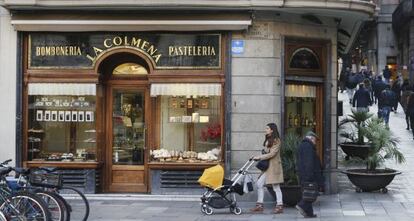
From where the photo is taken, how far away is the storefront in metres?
15.6

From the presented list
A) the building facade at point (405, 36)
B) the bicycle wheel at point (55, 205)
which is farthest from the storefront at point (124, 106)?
the building facade at point (405, 36)

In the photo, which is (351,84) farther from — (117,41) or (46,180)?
(46,180)

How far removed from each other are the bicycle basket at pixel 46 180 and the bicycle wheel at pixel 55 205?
449 millimetres

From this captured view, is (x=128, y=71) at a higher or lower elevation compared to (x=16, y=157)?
higher

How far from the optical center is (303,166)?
12.9 meters

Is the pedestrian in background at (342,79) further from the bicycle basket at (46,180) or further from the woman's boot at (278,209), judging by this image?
the bicycle basket at (46,180)

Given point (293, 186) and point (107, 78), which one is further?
point (107, 78)

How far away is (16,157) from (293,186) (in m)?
6.02

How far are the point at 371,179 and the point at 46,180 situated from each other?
7.69 m

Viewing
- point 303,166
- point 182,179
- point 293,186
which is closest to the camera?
point 303,166

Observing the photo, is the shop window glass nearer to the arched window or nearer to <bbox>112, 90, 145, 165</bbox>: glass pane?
<bbox>112, 90, 145, 165</bbox>: glass pane

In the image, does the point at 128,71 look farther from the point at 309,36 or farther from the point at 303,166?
the point at 303,166

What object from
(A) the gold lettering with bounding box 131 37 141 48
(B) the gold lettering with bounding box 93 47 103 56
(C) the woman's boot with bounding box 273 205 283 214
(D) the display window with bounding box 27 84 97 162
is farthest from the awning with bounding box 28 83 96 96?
(C) the woman's boot with bounding box 273 205 283 214

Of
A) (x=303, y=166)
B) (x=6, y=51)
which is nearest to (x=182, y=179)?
(x=303, y=166)
